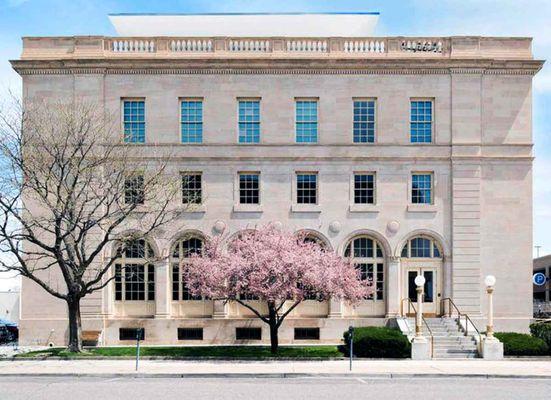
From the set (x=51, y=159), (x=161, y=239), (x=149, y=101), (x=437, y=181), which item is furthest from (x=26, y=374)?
(x=437, y=181)

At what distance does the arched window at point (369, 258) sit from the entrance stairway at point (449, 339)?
2336 millimetres

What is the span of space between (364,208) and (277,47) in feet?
29.5

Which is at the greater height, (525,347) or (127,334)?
(525,347)

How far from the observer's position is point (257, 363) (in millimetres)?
28500

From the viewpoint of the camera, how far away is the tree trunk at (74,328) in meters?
31.7

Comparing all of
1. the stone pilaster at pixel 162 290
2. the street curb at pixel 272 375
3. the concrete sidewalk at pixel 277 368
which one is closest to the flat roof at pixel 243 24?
the stone pilaster at pixel 162 290

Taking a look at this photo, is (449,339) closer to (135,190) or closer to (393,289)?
(393,289)

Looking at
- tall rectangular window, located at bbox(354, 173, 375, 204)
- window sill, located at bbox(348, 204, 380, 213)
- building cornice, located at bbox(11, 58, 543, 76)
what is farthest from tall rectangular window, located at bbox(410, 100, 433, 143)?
window sill, located at bbox(348, 204, 380, 213)

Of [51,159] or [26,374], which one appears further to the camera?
[51,159]

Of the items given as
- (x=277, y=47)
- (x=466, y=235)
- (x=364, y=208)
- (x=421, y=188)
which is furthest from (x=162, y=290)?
(x=466, y=235)

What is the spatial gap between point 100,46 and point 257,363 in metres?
18.7

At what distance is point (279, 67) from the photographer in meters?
39.0

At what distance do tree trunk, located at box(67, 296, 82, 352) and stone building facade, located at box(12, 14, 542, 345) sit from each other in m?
5.78

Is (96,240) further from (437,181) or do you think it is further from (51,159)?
(437,181)
